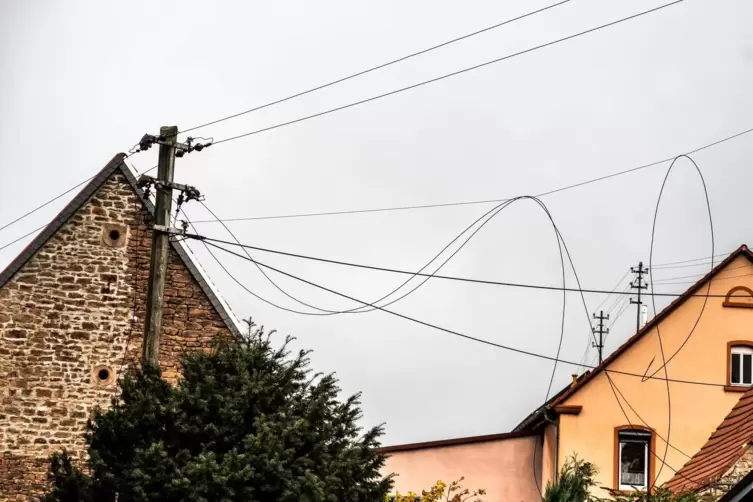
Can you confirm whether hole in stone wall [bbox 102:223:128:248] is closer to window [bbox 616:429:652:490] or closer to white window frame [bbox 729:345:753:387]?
window [bbox 616:429:652:490]

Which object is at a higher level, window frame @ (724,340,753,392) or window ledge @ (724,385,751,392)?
window frame @ (724,340,753,392)

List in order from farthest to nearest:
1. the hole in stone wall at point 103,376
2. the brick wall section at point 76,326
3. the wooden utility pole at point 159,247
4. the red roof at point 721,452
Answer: the hole in stone wall at point 103,376 → the brick wall section at point 76,326 → the red roof at point 721,452 → the wooden utility pole at point 159,247

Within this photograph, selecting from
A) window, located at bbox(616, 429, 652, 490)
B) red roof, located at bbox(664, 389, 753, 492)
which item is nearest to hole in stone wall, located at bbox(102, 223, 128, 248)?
red roof, located at bbox(664, 389, 753, 492)

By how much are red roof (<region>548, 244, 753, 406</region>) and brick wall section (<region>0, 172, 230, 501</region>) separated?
9.95 meters

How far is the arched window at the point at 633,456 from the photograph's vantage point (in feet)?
100

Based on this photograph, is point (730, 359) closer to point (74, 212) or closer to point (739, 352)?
point (739, 352)

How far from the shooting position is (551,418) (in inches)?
1209

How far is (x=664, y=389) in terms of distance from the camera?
101ft

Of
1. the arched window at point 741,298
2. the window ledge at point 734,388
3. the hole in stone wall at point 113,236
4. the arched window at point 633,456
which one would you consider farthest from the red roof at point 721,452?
the hole in stone wall at point 113,236

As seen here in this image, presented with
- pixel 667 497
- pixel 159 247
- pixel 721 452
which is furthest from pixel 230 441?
pixel 721 452

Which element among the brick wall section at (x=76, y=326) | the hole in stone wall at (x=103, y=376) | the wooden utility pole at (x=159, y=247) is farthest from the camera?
the hole in stone wall at (x=103, y=376)

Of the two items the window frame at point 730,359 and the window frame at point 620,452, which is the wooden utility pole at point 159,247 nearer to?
the window frame at point 620,452

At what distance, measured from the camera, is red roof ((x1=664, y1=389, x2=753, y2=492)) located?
2189 centimetres

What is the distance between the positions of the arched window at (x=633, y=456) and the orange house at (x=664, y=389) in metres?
0.02
